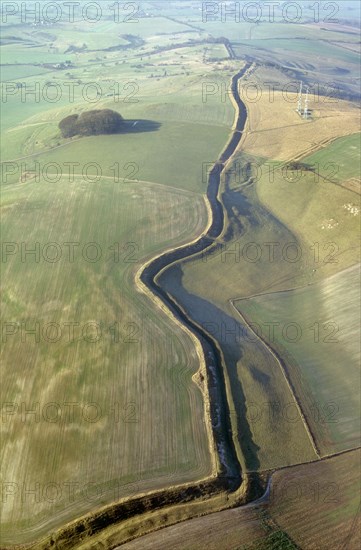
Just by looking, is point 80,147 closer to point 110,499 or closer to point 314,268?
point 314,268

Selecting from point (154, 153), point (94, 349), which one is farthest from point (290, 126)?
point (94, 349)

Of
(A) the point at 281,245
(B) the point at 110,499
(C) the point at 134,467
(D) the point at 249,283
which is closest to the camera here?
(B) the point at 110,499

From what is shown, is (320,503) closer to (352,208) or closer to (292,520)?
(292,520)

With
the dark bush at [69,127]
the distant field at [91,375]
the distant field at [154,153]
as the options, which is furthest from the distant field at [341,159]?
the dark bush at [69,127]

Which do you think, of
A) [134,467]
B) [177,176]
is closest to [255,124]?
[177,176]

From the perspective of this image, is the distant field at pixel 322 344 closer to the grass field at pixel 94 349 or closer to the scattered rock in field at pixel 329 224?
the scattered rock in field at pixel 329 224

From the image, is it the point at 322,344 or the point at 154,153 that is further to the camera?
the point at 154,153
